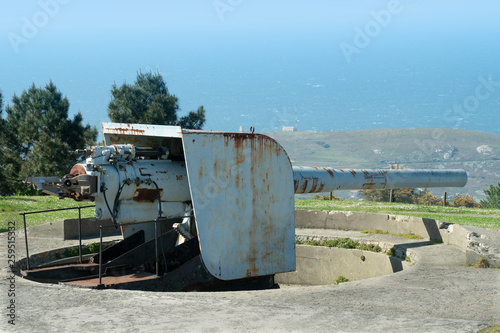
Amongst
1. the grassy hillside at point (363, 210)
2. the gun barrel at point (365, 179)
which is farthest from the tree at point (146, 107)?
the gun barrel at point (365, 179)

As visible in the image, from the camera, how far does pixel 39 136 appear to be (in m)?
31.2

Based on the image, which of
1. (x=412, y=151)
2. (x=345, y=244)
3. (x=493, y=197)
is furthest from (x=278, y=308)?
(x=412, y=151)

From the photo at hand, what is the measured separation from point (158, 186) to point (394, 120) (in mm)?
174810

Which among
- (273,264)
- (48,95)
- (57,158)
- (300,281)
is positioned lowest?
(300,281)

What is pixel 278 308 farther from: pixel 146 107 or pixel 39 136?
pixel 146 107

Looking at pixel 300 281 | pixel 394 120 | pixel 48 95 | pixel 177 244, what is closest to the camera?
Result: pixel 177 244

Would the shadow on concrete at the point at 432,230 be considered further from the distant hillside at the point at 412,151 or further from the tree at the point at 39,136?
the distant hillside at the point at 412,151

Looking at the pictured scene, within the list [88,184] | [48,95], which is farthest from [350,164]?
[88,184]

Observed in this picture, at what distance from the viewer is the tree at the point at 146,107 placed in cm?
3359

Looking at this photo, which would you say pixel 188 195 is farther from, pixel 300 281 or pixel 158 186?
pixel 300 281

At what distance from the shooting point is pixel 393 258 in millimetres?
12703

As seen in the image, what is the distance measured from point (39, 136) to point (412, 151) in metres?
69.4

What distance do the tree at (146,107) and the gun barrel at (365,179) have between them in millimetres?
21504

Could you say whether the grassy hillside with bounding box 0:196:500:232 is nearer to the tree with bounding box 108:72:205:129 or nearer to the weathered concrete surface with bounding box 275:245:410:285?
the weathered concrete surface with bounding box 275:245:410:285
